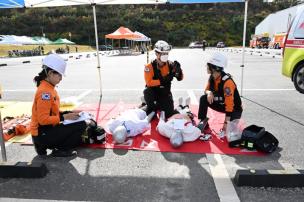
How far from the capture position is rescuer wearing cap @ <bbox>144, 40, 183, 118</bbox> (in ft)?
19.3

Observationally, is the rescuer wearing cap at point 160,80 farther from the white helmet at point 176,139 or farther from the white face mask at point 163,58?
the white helmet at point 176,139

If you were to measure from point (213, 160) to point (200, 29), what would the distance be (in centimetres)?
7919

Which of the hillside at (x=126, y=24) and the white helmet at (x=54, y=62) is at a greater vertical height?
the hillside at (x=126, y=24)

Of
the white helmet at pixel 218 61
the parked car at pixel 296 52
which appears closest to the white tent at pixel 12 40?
the parked car at pixel 296 52

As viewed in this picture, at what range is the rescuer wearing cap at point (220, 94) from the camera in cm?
487

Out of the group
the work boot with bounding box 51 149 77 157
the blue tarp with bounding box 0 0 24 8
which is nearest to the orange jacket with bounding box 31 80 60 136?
the work boot with bounding box 51 149 77 157

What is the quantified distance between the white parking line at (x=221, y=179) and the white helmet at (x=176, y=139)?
480 mm

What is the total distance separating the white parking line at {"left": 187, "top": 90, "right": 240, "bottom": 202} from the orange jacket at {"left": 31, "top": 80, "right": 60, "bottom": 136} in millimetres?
2199

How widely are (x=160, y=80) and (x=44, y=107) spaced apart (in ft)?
8.51

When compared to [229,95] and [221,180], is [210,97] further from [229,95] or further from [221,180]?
[221,180]

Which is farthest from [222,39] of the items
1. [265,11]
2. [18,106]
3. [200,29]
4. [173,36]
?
[18,106]

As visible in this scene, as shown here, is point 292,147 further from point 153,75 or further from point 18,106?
point 18,106

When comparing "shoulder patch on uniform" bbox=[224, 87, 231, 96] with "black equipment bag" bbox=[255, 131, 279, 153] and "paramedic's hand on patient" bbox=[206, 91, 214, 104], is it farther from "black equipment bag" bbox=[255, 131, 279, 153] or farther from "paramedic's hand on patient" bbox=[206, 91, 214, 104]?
"black equipment bag" bbox=[255, 131, 279, 153]

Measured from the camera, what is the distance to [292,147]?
4.54 meters
